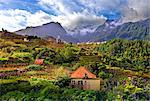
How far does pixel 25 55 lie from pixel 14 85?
796 centimetres

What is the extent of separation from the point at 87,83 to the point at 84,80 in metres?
0.16

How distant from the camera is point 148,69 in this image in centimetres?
2322

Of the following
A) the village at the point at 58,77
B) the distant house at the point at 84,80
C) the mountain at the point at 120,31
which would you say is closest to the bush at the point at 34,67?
the village at the point at 58,77

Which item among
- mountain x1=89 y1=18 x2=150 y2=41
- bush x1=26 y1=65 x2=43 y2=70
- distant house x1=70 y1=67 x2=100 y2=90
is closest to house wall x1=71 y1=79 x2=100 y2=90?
distant house x1=70 y1=67 x2=100 y2=90

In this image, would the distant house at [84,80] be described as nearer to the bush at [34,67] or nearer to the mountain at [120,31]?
the bush at [34,67]

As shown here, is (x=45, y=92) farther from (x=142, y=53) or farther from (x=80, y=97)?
(x=142, y=53)

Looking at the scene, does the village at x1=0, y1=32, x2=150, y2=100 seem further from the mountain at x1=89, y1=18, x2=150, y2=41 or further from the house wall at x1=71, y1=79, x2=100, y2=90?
the mountain at x1=89, y1=18, x2=150, y2=41

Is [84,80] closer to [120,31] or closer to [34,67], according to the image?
[34,67]

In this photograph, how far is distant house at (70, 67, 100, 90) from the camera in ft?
44.1

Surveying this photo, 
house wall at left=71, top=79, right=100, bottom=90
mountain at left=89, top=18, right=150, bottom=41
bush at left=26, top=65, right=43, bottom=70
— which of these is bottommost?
house wall at left=71, top=79, right=100, bottom=90

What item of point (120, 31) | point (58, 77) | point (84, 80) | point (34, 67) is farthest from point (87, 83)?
point (120, 31)

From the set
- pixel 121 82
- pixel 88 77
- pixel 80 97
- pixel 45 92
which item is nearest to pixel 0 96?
pixel 45 92

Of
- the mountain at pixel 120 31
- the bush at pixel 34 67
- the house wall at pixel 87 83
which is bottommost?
the house wall at pixel 87 83

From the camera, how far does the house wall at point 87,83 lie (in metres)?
13.4
